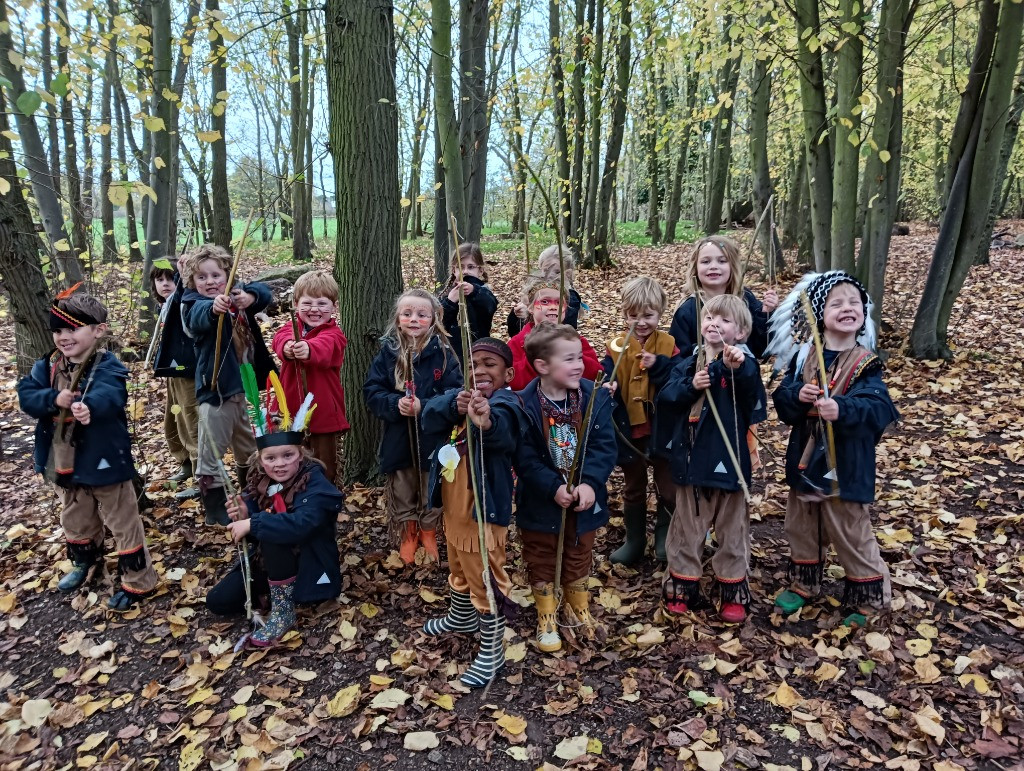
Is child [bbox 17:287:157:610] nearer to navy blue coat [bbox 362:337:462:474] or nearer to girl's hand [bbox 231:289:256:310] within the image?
girl's hand [bbox 231:289:256:310]

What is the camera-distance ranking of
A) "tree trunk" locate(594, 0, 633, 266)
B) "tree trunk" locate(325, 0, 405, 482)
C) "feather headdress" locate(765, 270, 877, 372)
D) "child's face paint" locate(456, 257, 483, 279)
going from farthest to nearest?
"tree trunk" locate(594, 0, 633, 266) → "child's face paint" locate(456, 257, 483, 279) → "tree trunk" locate(325, 0, 405, 482) → "feather headdress" locate(765, 270, 877, 372)

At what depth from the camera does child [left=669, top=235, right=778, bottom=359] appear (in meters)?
3.83

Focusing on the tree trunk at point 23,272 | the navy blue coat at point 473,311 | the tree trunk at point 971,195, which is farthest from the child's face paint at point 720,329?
the tree trunk at point 971,195

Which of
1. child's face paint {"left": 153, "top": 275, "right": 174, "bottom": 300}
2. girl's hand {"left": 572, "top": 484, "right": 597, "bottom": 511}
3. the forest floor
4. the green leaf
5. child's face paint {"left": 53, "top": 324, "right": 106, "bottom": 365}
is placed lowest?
the forest floor

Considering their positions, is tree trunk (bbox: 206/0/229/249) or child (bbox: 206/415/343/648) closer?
child (bbox: 206/415/343/648)

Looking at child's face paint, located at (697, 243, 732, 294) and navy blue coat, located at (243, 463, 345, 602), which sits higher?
child's face paint, located at (697, 243, 732, 294)

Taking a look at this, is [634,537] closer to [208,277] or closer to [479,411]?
[479,411]

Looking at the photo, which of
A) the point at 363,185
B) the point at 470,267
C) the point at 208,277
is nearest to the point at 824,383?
the point at 470,267

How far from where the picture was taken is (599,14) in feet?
41.8

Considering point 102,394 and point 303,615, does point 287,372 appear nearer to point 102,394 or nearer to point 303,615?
point 102,394

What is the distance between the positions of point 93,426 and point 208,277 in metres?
1.31

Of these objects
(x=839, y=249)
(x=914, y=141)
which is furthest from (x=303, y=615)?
(x=914, y=141)

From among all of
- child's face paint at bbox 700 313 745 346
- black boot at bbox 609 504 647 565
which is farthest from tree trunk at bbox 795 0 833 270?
black boot at bbox 609 504 647 565

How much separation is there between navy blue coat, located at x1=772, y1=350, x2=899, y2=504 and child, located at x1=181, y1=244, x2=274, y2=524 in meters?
3.67
